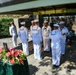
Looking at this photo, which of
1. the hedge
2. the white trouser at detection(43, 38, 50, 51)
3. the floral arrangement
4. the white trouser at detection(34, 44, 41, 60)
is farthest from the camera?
the hedge

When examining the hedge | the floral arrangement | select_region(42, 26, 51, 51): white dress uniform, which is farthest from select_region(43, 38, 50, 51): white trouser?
the hedge

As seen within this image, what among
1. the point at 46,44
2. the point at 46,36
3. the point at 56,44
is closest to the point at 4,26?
the point at 46,44

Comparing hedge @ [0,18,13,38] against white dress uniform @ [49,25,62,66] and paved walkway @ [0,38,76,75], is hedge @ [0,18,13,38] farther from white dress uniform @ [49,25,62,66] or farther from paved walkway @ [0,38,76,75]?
white dress uniform @ [49,25,62,66]

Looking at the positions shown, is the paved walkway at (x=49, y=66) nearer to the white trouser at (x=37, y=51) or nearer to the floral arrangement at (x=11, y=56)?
the white trouser at (x=37, y=51)

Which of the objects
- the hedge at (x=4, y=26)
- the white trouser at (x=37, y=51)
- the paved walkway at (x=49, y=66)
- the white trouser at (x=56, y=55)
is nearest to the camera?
the paved walkway at (x=49, y=66)

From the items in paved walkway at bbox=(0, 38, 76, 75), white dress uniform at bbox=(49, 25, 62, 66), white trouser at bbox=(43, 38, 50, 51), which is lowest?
paved walkway at bbox=(0, 38, 76, 75)

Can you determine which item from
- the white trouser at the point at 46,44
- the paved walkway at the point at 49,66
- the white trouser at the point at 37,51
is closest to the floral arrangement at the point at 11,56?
the paved walkway at the point at 49,66

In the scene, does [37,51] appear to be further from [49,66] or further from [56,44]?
[56,44]

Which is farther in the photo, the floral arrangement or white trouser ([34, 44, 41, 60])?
white trouser ([34, 44, 41, 60])

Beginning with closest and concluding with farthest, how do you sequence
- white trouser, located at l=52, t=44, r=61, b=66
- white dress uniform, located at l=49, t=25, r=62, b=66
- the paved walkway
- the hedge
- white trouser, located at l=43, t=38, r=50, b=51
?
1. the paved walkway
2. white dress uniform, located at l=49, t=25, r=62, b=66
3. white trouser, located at l=52, t=44, r=61, b=66
4. white trouser, located at l=43, t=38, r=50, b=51
5. the hedge

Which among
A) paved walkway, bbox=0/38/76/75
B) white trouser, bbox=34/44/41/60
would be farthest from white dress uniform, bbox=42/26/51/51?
white trouser, bbox=34/44/41/60

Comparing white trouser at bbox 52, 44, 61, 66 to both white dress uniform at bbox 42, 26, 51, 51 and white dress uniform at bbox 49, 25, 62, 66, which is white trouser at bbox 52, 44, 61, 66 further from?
white dress uniform at bbox 42, 26, 51, 51

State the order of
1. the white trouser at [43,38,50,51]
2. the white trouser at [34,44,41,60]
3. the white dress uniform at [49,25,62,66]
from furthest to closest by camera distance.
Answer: the white trouser at [43,38,50,51] → the white trouser at [34,44,41,60] → the white dress uniform at [49,25,62,66]

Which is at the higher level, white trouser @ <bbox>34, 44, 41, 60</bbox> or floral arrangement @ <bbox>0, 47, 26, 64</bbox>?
floral arrangement @ <bbox>0, 47, 26, 64</bbox>
